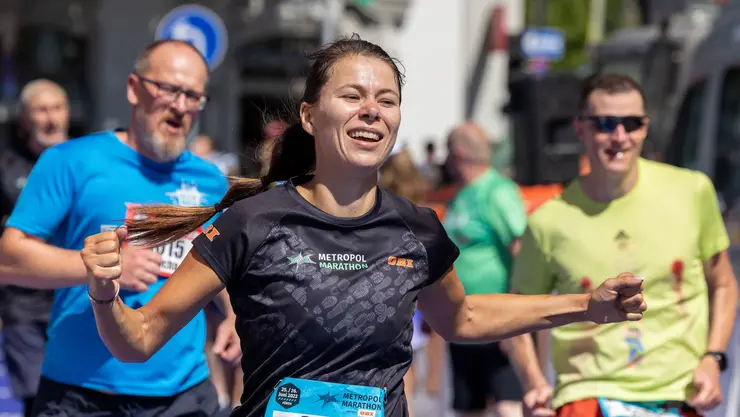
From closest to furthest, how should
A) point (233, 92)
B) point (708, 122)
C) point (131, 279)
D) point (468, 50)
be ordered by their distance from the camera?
1. point (131, 279)
2. point (708, 122)
3. point (233, 92)
4. point (468, 50)

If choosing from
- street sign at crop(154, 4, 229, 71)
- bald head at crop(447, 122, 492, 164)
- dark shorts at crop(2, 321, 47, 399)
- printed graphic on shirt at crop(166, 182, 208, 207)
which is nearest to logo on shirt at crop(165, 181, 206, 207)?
printed graphic on shirt at crop(166, 182, 208, 207)

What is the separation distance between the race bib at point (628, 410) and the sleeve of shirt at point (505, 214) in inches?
112

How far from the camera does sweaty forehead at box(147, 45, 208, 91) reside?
481cm

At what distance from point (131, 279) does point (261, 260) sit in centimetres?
87

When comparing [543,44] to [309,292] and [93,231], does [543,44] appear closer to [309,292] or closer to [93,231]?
[93,231]

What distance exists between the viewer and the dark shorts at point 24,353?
22.8 feet

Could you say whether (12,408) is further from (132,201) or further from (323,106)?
(323,106)

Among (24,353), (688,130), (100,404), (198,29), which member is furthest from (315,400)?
(688,130)

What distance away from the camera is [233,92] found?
77.5 feet

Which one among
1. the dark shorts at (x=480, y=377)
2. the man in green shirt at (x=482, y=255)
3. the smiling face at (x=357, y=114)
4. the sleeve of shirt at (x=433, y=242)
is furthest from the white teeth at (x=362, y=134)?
the dark shorts at (x=480, y=377)

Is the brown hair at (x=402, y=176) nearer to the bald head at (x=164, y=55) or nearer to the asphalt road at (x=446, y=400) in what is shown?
the asphalt road at (x=446, y=400)

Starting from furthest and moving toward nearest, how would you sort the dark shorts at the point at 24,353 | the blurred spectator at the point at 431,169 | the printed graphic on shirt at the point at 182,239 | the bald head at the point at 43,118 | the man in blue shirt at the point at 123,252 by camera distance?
the blurred spectator at the point at 431,169 < the bald head at the point at 43,118 < the dark shorts at the point at 24,353 < the printed graphic on shirt at the point at 182,239 < the man in blue shirt at the point at 123,252

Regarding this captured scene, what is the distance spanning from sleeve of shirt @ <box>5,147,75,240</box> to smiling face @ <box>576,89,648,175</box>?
6.28 feet

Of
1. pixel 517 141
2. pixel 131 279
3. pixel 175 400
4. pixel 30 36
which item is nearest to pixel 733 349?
pixel 175 400
